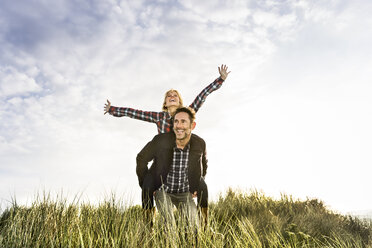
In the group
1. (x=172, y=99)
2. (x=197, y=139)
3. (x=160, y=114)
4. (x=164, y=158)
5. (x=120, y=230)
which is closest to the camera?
(x=120, y=230)

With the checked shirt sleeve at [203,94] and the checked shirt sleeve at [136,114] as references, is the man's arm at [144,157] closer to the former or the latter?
the checked shirt sleeve at [136,114]

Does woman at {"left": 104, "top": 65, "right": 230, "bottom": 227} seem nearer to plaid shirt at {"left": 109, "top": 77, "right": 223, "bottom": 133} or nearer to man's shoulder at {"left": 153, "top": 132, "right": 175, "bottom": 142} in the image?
plaid shirt at {"left": 109, "top": 77, "right": 223, "bottom": 133}

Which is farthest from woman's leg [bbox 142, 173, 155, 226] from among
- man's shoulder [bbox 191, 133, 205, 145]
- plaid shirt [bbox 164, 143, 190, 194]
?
man's shoulder [bbox 191, 133, 205, 145]

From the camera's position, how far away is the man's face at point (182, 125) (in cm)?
410

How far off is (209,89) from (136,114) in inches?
65.4

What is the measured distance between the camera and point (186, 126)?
411 cm

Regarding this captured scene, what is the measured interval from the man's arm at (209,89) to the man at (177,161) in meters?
1.69

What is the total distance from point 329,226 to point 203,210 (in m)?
3.85

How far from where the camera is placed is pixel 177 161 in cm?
426

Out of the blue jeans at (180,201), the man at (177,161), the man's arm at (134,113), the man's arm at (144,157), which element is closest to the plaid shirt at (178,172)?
the man at (177,161)

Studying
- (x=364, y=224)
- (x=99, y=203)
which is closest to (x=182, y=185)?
→ (x=99, y=203)

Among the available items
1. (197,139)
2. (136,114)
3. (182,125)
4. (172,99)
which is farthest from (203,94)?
(182,125)

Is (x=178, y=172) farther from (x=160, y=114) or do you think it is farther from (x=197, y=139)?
(x=160, y=114)

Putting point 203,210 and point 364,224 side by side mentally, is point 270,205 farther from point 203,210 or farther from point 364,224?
point 203,210
